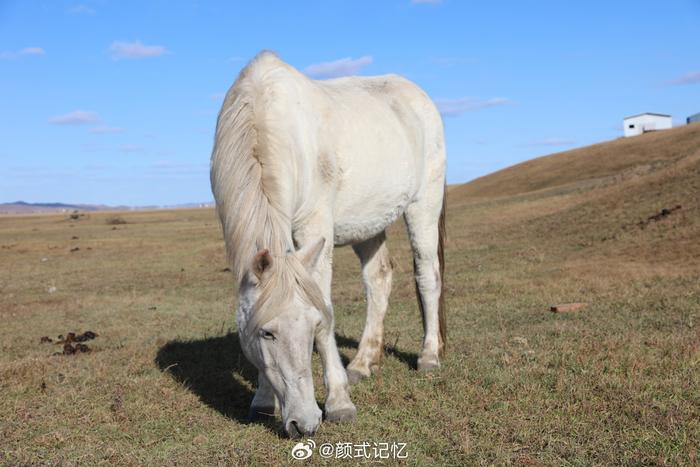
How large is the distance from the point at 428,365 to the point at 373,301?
930 millimetres

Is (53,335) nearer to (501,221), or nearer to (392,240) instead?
(392,240)

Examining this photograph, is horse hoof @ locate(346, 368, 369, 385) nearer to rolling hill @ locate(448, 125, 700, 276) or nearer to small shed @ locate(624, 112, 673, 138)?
rolling hill @ locate(448, 125, 700, 276)

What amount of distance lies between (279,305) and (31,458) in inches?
80.2

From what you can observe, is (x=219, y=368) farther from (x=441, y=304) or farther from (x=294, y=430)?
(x=294, y=430)

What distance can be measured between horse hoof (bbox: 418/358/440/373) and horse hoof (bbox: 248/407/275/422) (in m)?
1.99

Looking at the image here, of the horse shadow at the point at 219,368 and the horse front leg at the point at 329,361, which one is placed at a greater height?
the horse front leg at the point at 329,361

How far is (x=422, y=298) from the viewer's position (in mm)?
7223

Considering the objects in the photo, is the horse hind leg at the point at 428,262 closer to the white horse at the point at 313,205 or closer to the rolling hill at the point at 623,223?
the white horse at the point at 313,205

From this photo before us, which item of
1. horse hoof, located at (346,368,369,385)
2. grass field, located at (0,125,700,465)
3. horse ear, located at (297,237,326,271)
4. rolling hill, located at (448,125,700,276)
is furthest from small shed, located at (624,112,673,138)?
horse ear, located at (297,237,326,271)

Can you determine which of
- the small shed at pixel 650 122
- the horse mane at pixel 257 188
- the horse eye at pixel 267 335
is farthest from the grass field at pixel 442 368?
the small shed at pixel 650 122

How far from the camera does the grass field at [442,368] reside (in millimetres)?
4453

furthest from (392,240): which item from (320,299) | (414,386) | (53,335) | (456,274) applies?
(320,299)

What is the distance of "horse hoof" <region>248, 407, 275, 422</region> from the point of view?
500 centimetres

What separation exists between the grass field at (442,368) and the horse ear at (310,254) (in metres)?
1.26
